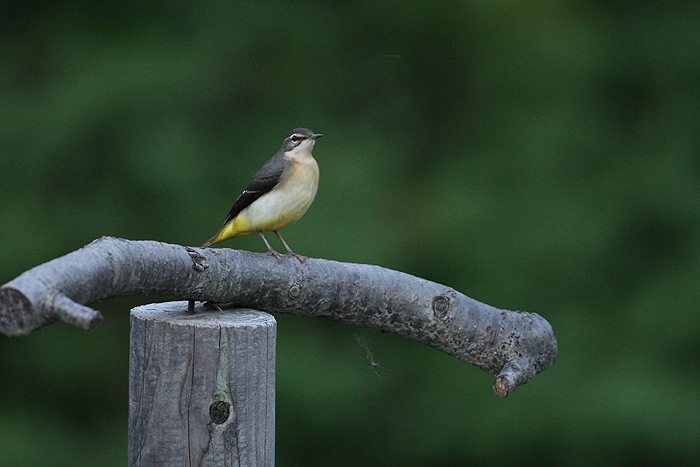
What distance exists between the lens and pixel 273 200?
4055 mm

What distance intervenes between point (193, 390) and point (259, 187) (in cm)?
170

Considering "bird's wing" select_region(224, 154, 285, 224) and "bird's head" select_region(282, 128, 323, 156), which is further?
"bird's head" select_region(282, 128, 323, 156)

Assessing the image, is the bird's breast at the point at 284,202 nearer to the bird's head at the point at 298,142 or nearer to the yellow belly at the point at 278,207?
the yellow belly at the point at 278,207

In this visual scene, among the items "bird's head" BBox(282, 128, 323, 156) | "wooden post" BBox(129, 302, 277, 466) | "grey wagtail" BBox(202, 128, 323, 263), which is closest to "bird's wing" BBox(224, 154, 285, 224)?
"grey wagtail" BBox(202, 128, 323, 263)

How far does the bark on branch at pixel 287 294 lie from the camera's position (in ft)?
6.34

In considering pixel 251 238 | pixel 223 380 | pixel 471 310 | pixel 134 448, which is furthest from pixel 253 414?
pixel 251 238

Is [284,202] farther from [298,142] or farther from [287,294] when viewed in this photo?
[287,294]

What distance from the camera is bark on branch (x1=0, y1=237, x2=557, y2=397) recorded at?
193 cm

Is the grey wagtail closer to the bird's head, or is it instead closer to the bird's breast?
the bird's breast

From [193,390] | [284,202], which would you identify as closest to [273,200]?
[284,202]

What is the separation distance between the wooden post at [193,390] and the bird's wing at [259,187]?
1526mm

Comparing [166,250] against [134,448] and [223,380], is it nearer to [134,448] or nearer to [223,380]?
[223,380]

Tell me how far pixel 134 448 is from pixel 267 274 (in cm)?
60

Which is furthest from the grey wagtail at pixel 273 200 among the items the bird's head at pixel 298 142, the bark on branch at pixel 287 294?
the bark on branch at pixel 287 294
